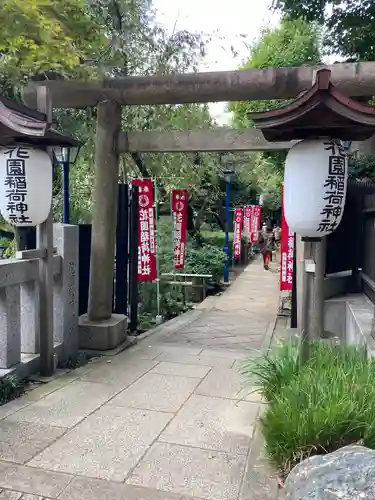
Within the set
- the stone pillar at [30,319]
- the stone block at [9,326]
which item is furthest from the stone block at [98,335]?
the stone block at [9,326]

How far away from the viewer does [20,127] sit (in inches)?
183

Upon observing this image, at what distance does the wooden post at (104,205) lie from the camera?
271 inches

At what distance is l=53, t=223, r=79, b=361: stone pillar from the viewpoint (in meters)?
6.06

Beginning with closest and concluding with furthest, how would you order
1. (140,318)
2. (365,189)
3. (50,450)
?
(50,450) → (365,189) → (140,318)

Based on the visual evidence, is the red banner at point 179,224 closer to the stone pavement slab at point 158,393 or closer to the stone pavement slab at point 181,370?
the stone pavement slab at point 181,370

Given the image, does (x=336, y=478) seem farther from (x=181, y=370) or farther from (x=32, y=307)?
(x=32, y=307)

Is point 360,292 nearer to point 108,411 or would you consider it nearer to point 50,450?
point 108,411

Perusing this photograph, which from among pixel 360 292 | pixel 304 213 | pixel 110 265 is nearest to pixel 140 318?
pixel 110 265

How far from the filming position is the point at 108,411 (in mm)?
4523

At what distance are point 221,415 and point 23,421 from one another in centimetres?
183

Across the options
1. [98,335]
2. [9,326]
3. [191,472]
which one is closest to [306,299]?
[191,472]

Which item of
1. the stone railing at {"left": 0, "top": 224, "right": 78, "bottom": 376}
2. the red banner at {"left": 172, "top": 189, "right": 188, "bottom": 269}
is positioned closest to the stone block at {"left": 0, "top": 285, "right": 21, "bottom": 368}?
the stone railing at {"left": 0, "top": 224, "right": 78, "bottom": 376}

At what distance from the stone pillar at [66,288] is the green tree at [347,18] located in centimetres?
643

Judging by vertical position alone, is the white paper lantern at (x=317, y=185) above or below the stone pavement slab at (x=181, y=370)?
above
